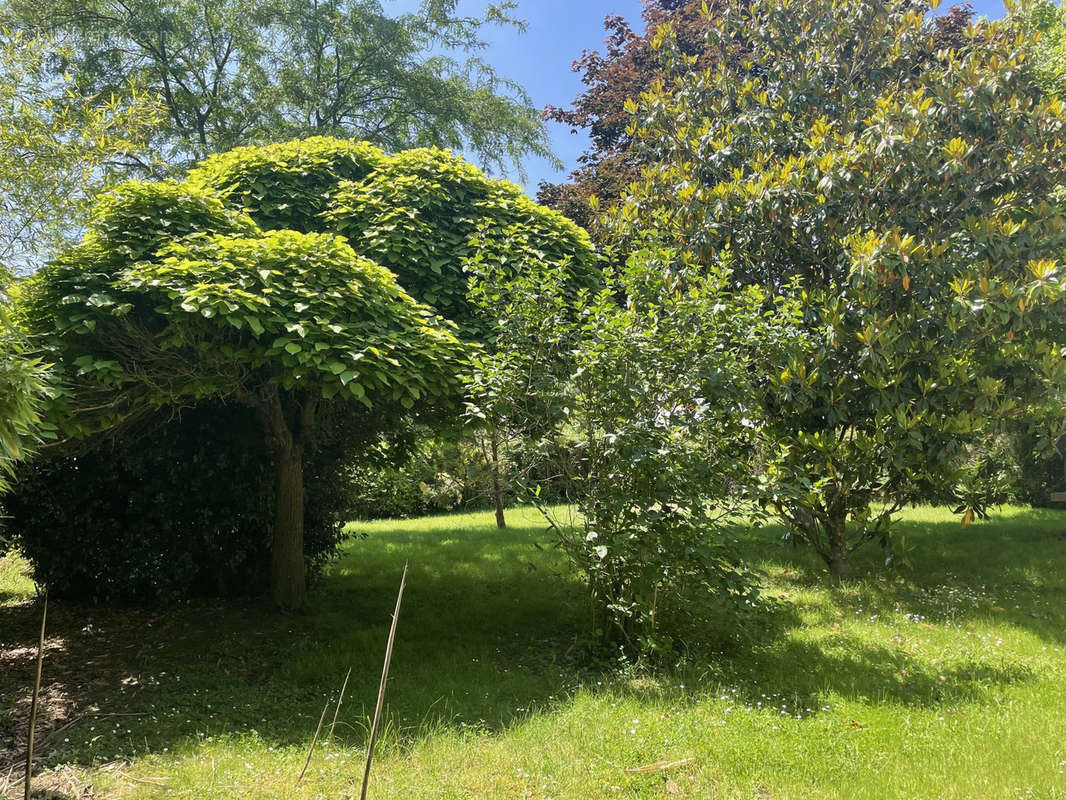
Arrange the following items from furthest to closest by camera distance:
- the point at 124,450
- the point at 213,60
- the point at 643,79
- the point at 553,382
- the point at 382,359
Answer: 1. the point at 213,60
2. the point at 643,79
3. the point at 124,450
4. the point at 553,382
5. the point at 382,359

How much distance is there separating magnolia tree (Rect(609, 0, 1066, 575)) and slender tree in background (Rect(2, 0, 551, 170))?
768 centimetres

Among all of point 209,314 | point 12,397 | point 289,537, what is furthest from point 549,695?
point 12,397

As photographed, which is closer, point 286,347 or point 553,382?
point 286,347

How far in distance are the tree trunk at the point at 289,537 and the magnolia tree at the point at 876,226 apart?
14.9 feet

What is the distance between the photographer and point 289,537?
737cm

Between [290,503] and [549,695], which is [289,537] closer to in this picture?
[290,503]

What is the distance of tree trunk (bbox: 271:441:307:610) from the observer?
284 inches

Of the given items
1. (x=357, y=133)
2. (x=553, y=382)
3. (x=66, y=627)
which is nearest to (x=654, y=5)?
(x=357, y=133)

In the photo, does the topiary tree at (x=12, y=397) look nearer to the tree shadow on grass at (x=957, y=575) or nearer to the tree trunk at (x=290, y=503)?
the tree trunk at (x=290, y=503)

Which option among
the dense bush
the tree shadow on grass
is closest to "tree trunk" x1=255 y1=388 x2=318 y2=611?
the dense bush

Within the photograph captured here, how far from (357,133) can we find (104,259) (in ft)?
36.3

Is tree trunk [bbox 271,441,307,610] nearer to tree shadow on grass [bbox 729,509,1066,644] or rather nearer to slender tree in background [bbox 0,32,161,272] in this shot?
slender tree in background [bbox 0,32,161,272]

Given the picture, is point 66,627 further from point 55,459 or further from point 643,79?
point 643,79

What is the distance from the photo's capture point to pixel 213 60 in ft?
48.5
